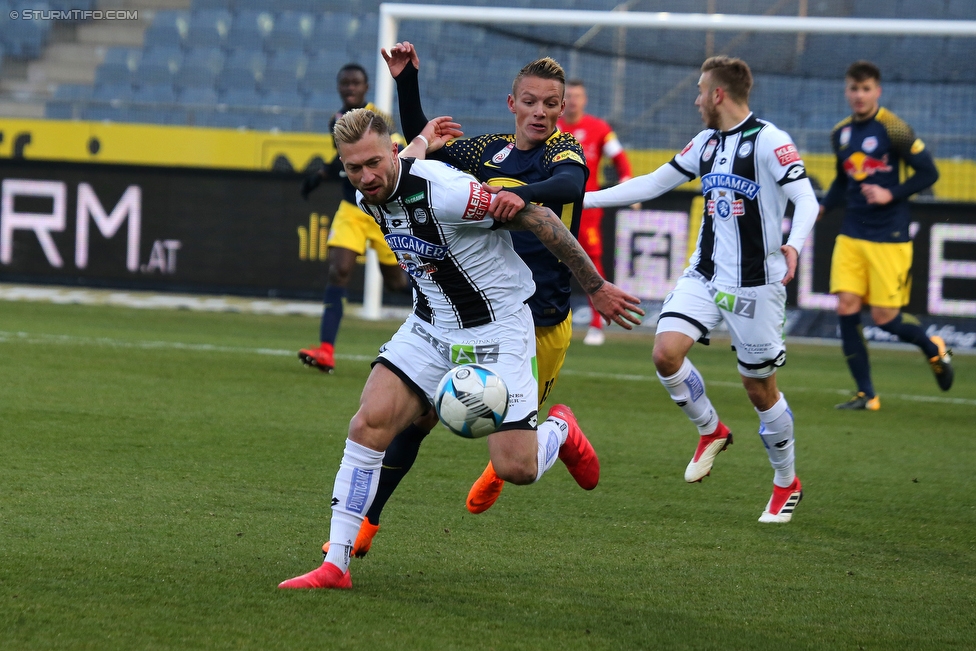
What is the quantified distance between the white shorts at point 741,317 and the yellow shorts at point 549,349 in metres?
0.84

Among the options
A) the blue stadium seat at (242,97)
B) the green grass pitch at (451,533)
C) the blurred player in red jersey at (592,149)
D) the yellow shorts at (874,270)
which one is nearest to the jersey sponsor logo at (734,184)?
the green grass pitch at (451,533)

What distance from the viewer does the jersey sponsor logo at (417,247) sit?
3951 mm

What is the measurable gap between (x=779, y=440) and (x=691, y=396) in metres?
0.45

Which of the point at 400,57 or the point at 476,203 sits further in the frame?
the point at 400,57

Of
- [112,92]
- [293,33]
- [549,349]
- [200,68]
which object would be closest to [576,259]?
[549,349]

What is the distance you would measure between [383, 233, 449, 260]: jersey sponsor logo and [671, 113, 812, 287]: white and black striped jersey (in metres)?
1.99

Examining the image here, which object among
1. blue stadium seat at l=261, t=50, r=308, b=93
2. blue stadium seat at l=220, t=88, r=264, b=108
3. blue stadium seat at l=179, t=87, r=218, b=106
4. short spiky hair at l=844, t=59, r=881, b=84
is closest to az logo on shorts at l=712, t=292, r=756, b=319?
short spiky hair at l=844, t=59, r=881, b=84

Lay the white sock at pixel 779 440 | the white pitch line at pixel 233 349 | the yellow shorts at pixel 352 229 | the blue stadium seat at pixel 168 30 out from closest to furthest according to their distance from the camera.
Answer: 1. the white sock at pixel 779 440
2. the yellow shorts at pixel 352 229
3. the white pitch line at pixel 233 349
4. the blue stadium seat at pixel 168 30

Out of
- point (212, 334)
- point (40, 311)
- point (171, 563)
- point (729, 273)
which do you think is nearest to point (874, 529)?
point (729, 273)

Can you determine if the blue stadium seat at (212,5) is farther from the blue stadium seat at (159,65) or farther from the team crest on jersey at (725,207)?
the team crest on jersey at (725,207)

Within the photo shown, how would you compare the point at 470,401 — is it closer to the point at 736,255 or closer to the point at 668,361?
the point at 668,361

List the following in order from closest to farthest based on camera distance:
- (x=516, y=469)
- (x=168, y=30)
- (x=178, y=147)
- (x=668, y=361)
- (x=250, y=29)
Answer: (x=516, y=469), (x=668, y=361), (x=178, y=147), (x=250, y=29), (x=168, y=30)

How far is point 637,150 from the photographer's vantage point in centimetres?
1387

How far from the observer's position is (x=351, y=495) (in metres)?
3.82
